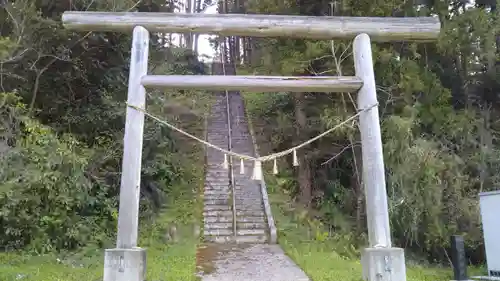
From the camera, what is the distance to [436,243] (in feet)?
37.0

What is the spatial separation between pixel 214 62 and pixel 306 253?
2173cm

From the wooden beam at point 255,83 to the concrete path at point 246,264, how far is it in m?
3.06

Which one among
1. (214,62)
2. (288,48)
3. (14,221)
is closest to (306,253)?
(288,48)

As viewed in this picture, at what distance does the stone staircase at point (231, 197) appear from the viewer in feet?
35.0

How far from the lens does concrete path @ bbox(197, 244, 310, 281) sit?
7.51 metres

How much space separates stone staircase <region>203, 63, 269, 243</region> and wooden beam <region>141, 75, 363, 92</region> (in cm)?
480

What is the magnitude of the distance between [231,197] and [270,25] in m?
6.37

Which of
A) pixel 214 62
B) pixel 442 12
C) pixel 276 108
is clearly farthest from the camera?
pixel 214 62

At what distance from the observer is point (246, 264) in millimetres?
8398

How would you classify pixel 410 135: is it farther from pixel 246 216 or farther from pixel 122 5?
pixel 122 5

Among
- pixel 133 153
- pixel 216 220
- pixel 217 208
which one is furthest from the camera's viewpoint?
pixel 217 208

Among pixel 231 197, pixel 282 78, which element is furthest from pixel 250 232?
pixel 282 78

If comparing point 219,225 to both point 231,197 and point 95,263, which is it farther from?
point 95,263

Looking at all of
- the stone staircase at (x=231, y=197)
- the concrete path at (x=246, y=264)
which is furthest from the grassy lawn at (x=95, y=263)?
the stone staircase at (x=231, y=197)
